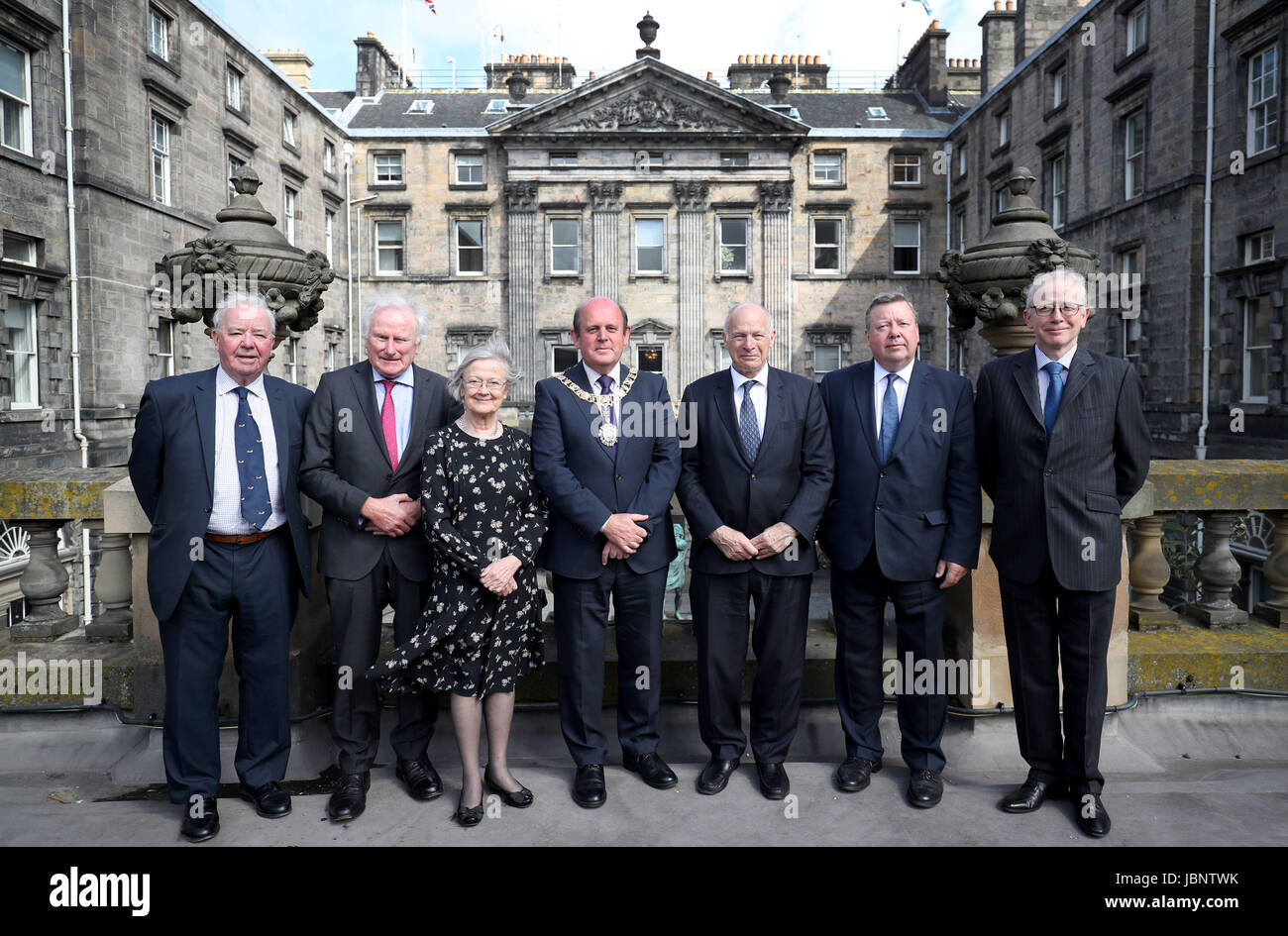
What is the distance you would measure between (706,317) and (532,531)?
26.7m

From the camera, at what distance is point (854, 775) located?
11.6ft

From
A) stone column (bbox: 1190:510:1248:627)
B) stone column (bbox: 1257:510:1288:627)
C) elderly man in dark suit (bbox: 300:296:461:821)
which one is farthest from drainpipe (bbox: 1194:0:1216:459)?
elderly man in dark suit (bbox: 300:296:461:821)

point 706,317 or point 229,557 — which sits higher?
point 706,317

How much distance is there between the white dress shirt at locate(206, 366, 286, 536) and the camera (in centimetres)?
340

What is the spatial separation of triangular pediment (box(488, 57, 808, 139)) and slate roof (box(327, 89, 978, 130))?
1.59 m

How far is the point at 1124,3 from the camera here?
19.8 metres

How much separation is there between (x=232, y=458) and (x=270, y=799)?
137 centimetres

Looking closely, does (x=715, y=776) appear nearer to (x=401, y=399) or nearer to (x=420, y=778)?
(x=420, y=778)

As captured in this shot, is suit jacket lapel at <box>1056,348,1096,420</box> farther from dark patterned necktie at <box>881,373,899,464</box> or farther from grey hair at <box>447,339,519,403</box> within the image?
grey hair at <box>447,339,519,403</box>

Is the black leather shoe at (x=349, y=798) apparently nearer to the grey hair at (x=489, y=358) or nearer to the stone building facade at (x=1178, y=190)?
the grey hair at (x=489, y=358)

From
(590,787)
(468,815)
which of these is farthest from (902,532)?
(468,815)

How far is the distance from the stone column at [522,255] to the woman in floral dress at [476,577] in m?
26.0

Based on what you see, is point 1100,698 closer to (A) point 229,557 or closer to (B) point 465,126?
(A) point 229,557

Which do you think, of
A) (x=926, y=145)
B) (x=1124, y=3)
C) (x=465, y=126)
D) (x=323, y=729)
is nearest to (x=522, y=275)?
(x=465, y=126)
